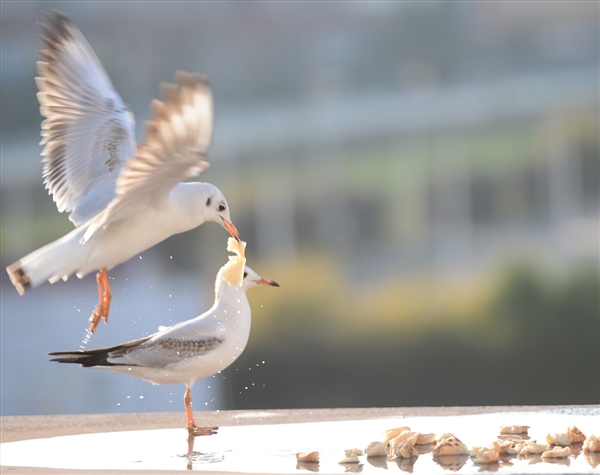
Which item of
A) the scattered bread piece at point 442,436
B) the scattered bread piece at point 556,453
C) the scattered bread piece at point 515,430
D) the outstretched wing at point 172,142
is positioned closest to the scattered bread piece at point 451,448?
the scattered bread piece at point 442,436

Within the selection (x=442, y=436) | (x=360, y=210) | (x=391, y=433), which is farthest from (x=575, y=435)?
(x=360, y=210)

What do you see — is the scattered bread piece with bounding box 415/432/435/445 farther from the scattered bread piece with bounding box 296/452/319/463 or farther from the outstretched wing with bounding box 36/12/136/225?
the outstretched wing with bounding box 36/12/136/225

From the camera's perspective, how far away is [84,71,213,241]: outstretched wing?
216 cm

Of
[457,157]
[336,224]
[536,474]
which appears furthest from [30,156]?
[536,474]

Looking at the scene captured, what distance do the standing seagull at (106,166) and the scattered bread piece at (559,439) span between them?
843 millimetres

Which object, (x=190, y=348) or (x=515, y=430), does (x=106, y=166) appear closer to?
(x=190, y=348)

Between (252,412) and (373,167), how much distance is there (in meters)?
9.59

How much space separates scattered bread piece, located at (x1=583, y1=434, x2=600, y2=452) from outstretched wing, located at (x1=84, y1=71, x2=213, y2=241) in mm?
941

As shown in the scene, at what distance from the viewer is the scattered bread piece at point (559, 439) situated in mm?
2197

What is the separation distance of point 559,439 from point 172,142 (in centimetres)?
98

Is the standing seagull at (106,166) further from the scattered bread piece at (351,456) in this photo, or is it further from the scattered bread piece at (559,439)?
the scattered bread piece at (559,439)

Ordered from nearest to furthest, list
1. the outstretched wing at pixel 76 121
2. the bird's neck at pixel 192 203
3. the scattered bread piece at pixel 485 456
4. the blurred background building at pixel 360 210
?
the scattered bread piece at pixel 485 456 < the bird's neck at pixel 192 203 < the outstretched wing at pixel 76 121 < the blurred background building at pixel 360 210

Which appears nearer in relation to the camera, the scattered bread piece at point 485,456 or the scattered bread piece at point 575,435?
the scattered bread piece at point 485,456

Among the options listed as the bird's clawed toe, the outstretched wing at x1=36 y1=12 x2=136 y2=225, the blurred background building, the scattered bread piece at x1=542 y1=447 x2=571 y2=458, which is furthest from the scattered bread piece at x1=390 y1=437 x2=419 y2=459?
the blurred background building
